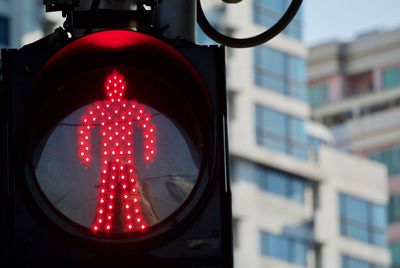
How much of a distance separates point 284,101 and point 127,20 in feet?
179

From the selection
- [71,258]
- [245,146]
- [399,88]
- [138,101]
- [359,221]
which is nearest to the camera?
[71,258]

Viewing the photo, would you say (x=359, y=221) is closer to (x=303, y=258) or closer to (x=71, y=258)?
(x=303, y=258)

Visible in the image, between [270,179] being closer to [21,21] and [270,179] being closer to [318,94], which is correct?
[21,21]

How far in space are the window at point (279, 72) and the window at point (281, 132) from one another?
3.12 feet

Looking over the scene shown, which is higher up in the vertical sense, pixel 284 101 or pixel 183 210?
pixel 284 101

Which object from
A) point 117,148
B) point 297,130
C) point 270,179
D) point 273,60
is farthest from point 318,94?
point 117,148

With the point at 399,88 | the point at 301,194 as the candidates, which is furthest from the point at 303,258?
the point at 399,88

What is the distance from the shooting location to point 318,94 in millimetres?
87938

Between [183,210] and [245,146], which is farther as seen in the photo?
[245,146]

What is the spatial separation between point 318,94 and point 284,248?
105ft

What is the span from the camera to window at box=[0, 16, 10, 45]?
49.4 metres

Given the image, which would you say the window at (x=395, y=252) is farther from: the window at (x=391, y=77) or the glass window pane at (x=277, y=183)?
the glass window pane at (x=277, y=183)

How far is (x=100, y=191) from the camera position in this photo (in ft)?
14.3

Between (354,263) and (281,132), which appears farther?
(354,263)
